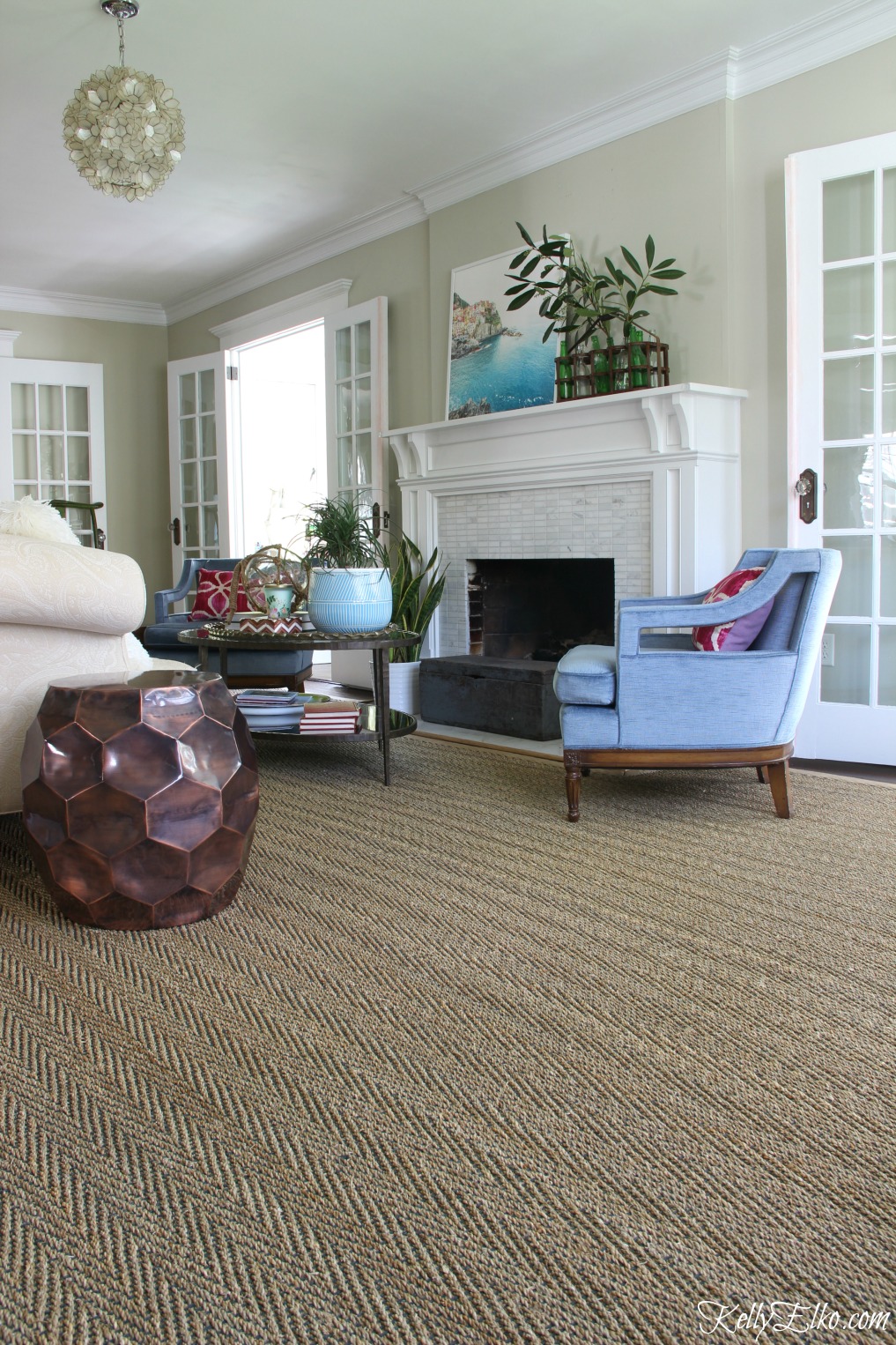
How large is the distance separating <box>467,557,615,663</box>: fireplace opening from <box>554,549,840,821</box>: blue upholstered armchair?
206 centimetres

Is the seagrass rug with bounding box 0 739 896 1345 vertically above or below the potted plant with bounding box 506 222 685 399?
below

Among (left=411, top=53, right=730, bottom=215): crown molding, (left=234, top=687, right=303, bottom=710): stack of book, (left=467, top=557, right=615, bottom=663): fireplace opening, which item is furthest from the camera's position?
(left=467, top=557, right=615, bottom=663): fireplace opening

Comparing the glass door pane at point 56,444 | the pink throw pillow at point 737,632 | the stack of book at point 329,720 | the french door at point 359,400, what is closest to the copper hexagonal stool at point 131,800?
the stack of book at point 329,720

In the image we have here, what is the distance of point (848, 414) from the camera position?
3613 millimetres

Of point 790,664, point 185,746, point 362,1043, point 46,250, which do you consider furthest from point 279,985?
point 46,250

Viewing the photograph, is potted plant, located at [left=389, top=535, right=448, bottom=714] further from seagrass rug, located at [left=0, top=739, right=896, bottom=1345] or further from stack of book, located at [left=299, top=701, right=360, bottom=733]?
seagrass rug, located at [left=0, top=739, right=896, bottom=1345]

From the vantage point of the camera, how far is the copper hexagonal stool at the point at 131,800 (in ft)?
6.32

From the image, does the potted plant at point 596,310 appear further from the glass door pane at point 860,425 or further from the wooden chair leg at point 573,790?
the wooden chair leg at point 573,790

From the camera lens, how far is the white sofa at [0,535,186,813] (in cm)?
220

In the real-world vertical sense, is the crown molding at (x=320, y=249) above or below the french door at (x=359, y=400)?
above

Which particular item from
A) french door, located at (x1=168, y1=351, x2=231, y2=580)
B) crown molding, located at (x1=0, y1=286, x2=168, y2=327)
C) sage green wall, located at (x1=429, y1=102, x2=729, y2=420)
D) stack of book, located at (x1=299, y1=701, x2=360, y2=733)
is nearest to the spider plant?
sage green wall, located at (x1=429, y1=102, x2=729, y2=420)

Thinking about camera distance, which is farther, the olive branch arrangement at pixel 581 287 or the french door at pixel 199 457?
the french door at pixel 199 457

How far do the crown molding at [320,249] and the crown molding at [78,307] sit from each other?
0.22 meters

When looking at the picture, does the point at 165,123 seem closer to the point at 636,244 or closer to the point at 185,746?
the point at 636,244
